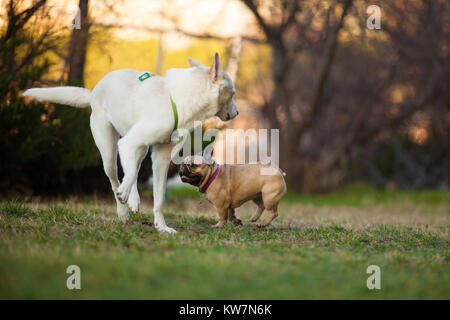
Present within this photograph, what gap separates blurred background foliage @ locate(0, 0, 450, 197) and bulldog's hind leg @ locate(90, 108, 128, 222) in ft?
8.46

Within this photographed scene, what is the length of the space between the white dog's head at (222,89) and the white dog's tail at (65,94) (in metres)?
1.28

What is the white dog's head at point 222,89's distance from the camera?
475cm

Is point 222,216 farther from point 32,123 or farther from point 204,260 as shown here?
point 32,123

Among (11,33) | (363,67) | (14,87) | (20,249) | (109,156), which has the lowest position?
(20,249)

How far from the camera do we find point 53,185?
8.67 m

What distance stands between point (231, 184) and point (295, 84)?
12.8 metres

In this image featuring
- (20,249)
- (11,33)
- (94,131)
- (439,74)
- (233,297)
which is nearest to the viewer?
(233,297)

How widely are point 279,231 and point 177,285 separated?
264 centimetres

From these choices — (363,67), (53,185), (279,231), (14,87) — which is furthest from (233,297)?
(363,67)

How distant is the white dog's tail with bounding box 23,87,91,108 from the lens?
5.41 metres
